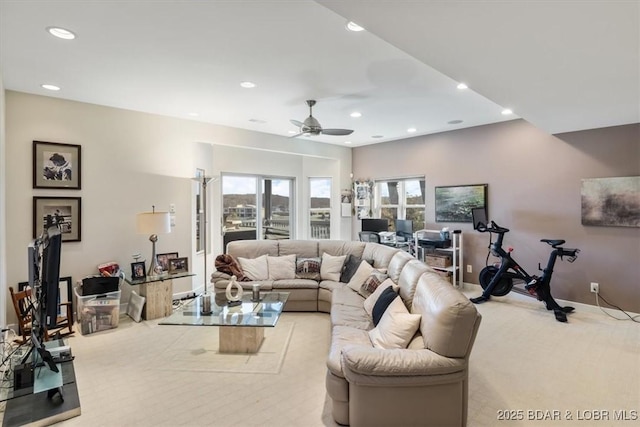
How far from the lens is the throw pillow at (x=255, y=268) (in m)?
4.57

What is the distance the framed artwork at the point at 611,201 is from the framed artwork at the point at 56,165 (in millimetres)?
6772

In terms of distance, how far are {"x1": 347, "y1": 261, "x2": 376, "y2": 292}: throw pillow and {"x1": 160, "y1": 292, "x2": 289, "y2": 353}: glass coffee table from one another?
105cm

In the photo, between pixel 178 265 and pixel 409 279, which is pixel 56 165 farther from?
pixel 409 279

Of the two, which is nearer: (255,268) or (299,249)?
(255,268)

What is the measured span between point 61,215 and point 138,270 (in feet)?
3.70

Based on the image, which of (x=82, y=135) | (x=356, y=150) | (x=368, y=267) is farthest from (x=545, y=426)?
(x=356, y=150)

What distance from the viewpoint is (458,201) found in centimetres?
571

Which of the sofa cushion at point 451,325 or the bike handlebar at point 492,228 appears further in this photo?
the bike handlebar at point 492,228

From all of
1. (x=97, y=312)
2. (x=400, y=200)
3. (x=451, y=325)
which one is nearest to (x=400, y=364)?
(x=451, y=325)

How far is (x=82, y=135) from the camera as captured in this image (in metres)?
4.14

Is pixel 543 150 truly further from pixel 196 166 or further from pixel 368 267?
pixel 196 166

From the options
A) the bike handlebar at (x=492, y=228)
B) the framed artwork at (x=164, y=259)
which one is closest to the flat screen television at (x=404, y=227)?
the bike handlebar at (x=492, y=228)

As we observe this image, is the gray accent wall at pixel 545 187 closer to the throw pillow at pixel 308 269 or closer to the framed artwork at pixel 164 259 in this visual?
the throw pillow at pixel 308 269

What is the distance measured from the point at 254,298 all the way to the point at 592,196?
4.63 meters
